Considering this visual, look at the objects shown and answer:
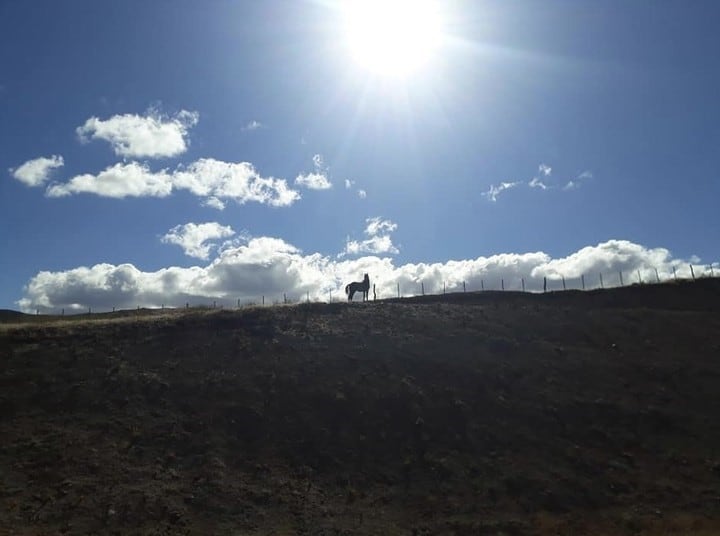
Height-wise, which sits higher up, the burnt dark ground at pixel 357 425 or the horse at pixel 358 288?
the horse at pixel 358 288

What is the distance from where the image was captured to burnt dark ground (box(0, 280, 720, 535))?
22.3 metres

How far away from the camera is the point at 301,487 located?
2384 centimetres

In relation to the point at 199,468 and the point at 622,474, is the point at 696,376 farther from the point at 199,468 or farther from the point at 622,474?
the point at 199,468

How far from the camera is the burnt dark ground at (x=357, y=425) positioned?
877 inches

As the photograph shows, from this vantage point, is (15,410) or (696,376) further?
(696,376)

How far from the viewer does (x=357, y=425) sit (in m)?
28.3

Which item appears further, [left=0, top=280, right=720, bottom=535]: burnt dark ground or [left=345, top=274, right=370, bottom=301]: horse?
[left=345, top=274, right=370, bottom=301]: horse

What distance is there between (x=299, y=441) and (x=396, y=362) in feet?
28.8

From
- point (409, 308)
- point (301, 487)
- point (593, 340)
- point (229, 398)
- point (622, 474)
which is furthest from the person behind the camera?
point (409, 308)

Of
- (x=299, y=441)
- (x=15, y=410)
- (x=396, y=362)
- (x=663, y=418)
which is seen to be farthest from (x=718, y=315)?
(x=15, y=410)

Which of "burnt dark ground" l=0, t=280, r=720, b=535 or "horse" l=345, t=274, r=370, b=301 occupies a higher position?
"horse" l=345, t=274, r=370, b=301

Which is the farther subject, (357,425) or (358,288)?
(358,288)

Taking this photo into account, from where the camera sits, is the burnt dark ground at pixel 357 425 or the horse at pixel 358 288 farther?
the horse at pixel 358 288

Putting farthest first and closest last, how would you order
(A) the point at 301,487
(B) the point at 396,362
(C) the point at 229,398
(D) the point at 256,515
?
(B) the point at 396,362 < (C) the point at 229,398 < (A) the point at 301,487 < (D) the point at 256,515
